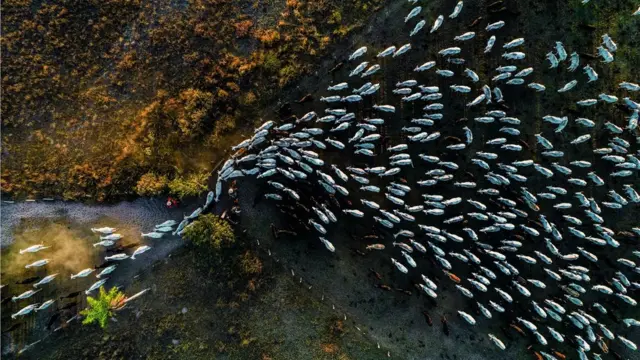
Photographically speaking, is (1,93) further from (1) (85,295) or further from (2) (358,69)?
(2) (358,69)

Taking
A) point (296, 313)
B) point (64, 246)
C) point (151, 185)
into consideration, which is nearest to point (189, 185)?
point (151, 185)

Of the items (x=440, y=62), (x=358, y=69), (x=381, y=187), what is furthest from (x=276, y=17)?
(x=381, y=187)

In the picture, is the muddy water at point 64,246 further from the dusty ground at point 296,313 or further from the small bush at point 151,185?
the dusty ground at point 296,313

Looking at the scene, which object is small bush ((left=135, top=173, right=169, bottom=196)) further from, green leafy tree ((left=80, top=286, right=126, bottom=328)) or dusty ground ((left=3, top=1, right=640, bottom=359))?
green leafy tree ((left=80, top=286, right=126, bottom=328))

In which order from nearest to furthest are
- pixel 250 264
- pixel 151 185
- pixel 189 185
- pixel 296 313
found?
pixel 151 185 < pixel 189 185 < pixel 250 264 < pixel 296 313

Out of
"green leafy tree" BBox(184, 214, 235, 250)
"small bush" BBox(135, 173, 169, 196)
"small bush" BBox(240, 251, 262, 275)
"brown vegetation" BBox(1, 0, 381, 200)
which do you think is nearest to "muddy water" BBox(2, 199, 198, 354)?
"small bush" BBox(135, 173, 169, 196)

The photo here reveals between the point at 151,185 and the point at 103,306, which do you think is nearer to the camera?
the point at 103,306

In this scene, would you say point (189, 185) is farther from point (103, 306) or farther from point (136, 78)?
point (103, 306)
